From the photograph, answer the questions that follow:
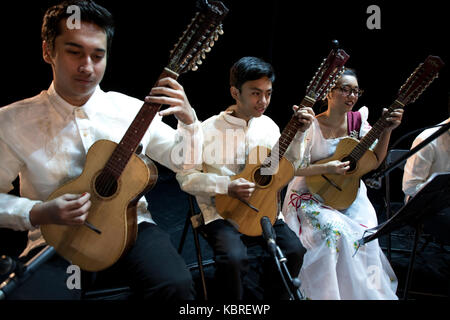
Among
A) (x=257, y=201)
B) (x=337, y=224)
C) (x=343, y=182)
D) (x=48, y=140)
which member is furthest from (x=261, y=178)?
(x=48, y=140)

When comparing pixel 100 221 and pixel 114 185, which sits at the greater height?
pixel 114 185

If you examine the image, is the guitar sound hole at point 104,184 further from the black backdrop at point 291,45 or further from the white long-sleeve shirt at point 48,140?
the black backdrop at point 291,45

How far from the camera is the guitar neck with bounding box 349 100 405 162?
236 centimetres

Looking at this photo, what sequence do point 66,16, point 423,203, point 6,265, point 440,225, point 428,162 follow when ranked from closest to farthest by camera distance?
point 6,265, point 66,16, point 423,203, point 440,225, point 428,162

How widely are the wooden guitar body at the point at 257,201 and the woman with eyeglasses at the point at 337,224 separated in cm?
41

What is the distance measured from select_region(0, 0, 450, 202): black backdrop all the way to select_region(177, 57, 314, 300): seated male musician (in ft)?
6.95

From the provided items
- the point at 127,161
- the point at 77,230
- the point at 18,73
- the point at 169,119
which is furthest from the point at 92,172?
the point at 169,119

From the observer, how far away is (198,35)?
4.86 feet

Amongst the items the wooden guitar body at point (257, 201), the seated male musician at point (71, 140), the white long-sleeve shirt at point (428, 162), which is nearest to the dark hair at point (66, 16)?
the seated male musician at point (71, 140)

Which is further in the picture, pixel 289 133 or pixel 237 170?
pixel 237 170

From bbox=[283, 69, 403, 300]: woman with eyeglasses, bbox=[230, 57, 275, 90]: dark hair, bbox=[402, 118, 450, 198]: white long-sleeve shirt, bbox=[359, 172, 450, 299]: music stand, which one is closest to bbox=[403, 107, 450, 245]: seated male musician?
bbox=[402, 118, 450, 198]: white long-sleeve shirt

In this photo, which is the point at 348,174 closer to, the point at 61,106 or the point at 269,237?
the point at 269,237

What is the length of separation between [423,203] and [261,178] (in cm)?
97

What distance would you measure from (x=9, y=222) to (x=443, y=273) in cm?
354
